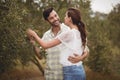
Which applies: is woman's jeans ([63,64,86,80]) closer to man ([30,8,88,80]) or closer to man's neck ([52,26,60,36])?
man ([30,8,88,80])

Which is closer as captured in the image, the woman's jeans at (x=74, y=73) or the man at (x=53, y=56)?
the woman's jeans at (x=74, y=73)

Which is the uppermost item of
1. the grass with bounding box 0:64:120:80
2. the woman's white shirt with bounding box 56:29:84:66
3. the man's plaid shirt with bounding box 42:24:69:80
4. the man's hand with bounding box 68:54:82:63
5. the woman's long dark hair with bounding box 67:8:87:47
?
the woman's long dark hair with bounding box 67:8:87:47

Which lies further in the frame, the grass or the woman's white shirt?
the grass

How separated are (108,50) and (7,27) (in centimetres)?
2091

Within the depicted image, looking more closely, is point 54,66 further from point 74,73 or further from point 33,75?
→ point 33,75

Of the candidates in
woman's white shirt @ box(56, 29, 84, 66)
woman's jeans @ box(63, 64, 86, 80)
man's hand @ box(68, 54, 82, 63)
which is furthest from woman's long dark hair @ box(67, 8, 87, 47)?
woman's jeans @ box(63, 64, 86, 80)

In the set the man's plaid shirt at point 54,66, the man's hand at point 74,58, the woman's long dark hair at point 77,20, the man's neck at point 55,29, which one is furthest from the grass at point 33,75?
the man's hand at point 74,58

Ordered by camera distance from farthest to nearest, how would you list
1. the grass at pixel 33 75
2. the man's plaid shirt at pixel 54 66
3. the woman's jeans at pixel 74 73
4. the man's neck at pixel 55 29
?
the grass at pixel 33 75
the man's neck at pixel 55 29
the man's plaid shirt at pixel 54 66
the woman's jeans at pixel 74 73

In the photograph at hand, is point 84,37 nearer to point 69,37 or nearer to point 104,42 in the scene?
point 69,37

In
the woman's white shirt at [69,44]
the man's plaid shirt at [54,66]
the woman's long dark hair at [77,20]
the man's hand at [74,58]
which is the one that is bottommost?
the man's plaid shirt at [54,66]

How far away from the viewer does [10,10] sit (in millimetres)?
13023

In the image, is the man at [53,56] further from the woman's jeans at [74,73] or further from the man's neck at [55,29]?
the woman's jeans at [74,73]

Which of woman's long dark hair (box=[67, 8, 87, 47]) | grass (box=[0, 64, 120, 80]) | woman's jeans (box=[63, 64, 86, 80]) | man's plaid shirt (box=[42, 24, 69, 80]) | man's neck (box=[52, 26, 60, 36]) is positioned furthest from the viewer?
grass (box=[0, 64, 120, 80])

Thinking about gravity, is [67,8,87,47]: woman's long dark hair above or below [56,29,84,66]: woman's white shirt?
above
